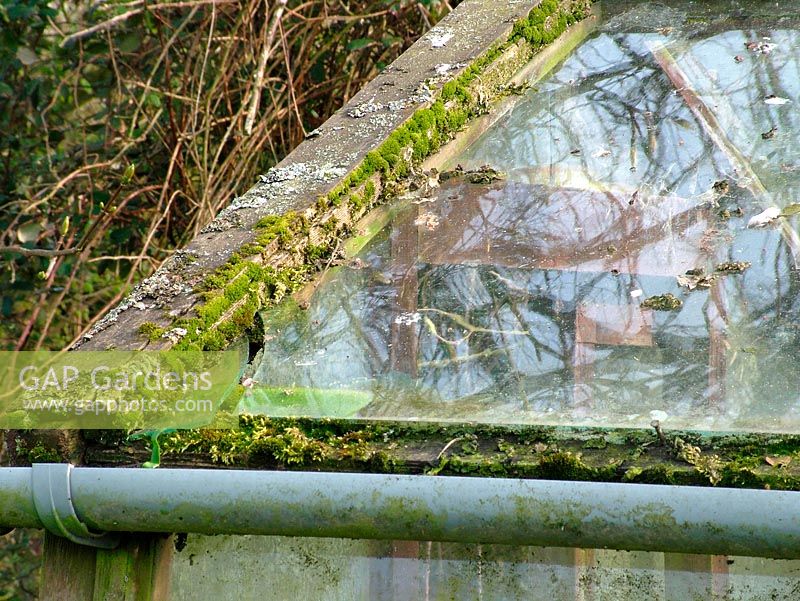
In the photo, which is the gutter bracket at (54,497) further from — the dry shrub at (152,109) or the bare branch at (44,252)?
the dry shrub at (152,109)

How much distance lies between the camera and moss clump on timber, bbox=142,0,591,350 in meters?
1.80

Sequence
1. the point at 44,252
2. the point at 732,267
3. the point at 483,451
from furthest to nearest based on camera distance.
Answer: the point at 44,252 < the point at 732,267 < the point at 483,451

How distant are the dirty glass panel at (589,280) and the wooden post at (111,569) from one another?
10.8 inches

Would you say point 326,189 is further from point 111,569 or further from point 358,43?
point 358,43

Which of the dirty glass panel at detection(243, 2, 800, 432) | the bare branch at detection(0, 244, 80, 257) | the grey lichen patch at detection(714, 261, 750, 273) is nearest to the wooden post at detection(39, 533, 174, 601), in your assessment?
the dirty glass panel at detection(243, 2, 800, 432)

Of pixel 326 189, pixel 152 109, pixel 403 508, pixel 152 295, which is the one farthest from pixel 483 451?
pixel 152 109

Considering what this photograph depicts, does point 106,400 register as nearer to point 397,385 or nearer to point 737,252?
point 397,385

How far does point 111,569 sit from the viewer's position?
57.7 inches

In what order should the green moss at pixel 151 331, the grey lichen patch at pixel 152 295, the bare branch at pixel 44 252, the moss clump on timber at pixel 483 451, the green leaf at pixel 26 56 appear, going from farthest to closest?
the green leaf at pixel 26 56 → the bare branch at pixel 44 252 → the grey lichen patch at pixel 152 295 → the green moss at pixel 151 331 → the moss clump on timber at pixel 483 451

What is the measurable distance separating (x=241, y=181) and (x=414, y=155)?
2.24m

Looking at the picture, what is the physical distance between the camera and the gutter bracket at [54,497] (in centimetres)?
132

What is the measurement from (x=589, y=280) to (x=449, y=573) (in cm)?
64

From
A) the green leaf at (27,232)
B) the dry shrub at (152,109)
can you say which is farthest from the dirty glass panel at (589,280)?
the green leaf at (27,232)

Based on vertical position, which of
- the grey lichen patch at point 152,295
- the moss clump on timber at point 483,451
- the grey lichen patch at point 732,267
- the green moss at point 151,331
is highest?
the grey lichen patch at point 732,267
